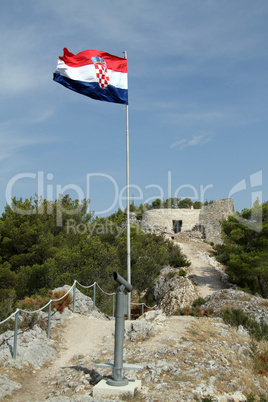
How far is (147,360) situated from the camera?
748 centimetres

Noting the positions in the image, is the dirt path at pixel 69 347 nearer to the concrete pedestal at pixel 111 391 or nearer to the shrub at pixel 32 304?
the shrub at pixel 32 304

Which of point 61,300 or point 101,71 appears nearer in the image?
point 61,300

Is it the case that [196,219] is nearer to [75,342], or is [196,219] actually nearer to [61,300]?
[61,300]

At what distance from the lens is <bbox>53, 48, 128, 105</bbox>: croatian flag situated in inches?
465

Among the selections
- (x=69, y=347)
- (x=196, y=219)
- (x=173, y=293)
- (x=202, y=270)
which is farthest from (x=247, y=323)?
(x=196, y=219)

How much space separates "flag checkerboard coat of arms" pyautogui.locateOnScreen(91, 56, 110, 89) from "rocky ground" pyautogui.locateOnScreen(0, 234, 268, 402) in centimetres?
782

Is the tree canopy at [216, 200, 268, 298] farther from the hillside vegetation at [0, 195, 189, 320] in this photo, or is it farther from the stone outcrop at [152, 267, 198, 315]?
the hillside vegetation at [0, 195, 189, 320]

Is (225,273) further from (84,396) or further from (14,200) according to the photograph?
(84,396)

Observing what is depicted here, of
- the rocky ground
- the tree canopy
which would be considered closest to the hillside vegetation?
the rocky ground

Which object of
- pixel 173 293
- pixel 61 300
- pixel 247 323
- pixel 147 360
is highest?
pixel 61 300

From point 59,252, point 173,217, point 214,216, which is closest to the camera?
point 59,252

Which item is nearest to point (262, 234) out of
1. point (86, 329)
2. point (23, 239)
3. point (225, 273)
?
point (225, 273)

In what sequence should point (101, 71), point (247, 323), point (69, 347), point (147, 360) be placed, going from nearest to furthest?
point (147, 360)
point (69, 347)
point (247, 323)
point (101, 71)

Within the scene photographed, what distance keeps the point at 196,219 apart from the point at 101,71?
127 feet
